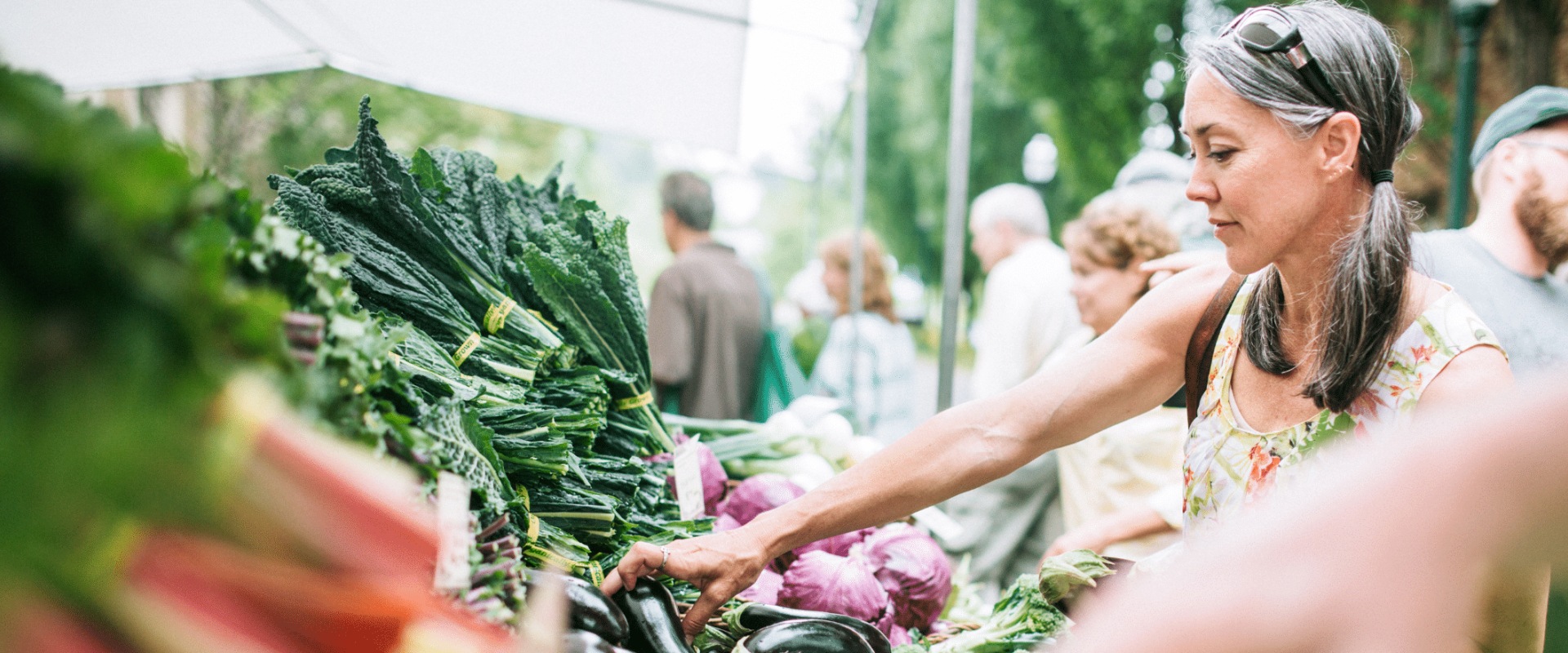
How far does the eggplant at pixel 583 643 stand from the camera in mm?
1073

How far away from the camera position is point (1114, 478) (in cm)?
315

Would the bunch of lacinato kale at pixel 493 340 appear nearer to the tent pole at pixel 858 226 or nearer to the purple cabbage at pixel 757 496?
the purple cabbage at pixel 757 496

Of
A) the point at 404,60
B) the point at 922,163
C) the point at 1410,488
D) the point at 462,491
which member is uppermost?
the point at 922,163

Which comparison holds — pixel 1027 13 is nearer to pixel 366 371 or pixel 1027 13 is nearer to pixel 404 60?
pixel 404 60

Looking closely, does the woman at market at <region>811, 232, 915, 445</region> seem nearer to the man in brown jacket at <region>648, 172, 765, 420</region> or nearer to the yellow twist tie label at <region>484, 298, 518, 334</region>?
the man in brown jacket at <region>648, 172, 765, 420</region>

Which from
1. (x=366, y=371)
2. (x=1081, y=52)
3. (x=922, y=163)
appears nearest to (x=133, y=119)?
(x=366, y=371)

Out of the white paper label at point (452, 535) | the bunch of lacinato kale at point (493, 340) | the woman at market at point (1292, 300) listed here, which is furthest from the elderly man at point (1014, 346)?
the white paper label at point (452, 535)

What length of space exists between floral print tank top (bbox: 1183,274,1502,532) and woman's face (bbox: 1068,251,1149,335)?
5.33 feet

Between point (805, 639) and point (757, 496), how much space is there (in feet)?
2.81

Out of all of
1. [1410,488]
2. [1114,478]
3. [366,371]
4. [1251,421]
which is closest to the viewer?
[1410,488]

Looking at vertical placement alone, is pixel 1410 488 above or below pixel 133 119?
below

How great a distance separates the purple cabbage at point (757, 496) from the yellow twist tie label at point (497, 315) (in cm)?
79

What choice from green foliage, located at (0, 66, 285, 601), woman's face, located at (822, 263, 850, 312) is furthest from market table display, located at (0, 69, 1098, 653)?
woman's face, located at (822, 263, 850, 312)

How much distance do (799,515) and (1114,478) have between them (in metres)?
1.89
